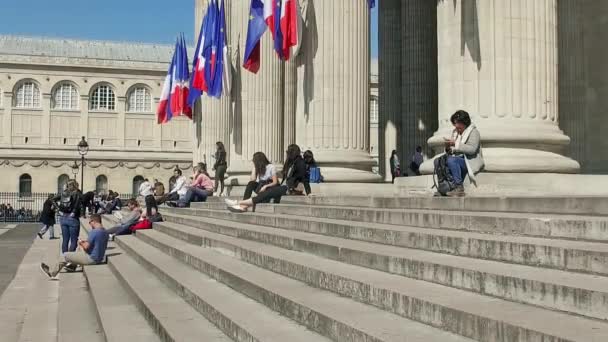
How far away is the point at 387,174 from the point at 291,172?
786 centimetres

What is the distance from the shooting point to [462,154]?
9000mm

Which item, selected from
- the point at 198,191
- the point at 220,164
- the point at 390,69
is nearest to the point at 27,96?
the point at 220,164

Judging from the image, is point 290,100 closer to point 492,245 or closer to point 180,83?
point 180,83

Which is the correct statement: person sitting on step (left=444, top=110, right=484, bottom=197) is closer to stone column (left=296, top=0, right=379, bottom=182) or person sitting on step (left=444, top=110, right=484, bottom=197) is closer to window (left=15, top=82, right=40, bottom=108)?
stone column (left=296, top=0, right=379, bottom=182)

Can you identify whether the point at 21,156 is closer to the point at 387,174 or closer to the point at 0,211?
the point at 0,211

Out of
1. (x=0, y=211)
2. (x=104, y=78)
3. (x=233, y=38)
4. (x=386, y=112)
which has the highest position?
(x=104, y=78)

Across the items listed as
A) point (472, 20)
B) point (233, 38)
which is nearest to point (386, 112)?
point (233, 38)

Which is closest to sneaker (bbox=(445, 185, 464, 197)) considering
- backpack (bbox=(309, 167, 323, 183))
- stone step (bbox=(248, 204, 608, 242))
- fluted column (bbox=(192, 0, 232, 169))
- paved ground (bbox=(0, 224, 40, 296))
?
stone step (bbox=(248, 204, 608, 242))

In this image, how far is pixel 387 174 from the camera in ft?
68.0

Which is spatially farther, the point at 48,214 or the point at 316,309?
the point at 48,214

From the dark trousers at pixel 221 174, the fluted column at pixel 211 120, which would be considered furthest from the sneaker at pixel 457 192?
the fluted column at pixel 211 120

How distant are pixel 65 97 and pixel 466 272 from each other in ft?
241

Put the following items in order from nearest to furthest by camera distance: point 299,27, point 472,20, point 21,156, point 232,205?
point 472,20 < point 232,205 < point 299,27 < point 21,156

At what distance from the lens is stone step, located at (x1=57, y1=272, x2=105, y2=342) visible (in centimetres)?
697
